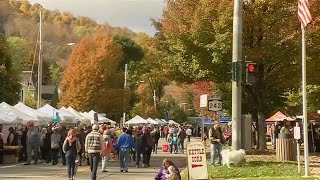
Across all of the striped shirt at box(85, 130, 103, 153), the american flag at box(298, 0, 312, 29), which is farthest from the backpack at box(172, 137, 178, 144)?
the striped shirt at box(85, 130, 103, 153)

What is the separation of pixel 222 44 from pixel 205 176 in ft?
36.7

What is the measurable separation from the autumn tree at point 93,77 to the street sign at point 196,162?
47.7 m

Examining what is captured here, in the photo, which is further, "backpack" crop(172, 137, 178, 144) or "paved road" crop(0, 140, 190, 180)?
"backpack" crop(172, 137, 178, 144)

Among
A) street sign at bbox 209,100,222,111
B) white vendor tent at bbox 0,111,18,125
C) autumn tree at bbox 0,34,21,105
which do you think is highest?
autumn tree at bbox 0,34,21,105

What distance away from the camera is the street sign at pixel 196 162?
55.5 feet

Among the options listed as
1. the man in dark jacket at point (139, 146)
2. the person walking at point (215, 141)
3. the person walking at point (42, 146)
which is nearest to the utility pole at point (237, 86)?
the person walking at point (215, 141)

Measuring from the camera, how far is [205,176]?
16953 millimetres

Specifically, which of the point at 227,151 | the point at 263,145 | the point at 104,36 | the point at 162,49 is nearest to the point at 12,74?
the point at 104,36

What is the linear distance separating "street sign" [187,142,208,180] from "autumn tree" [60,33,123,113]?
4767 centimetres

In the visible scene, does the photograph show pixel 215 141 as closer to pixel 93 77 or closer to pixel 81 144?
pixel 81 144

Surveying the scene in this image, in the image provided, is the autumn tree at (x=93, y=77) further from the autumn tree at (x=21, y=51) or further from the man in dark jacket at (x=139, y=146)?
the man in dark jacket at (x=139, y=146)

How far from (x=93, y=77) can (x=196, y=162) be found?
158 feet

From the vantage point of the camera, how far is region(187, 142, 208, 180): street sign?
16.9 meters

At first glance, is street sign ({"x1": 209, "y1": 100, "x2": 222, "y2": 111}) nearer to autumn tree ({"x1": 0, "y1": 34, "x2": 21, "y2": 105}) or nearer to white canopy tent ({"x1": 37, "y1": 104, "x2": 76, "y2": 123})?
white canopy tent ({"x1": 37, "y1": 104, "x2": 76, "y2": 123})
